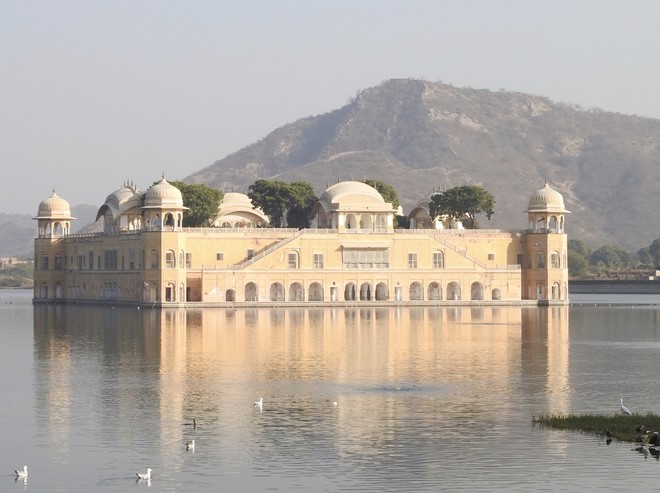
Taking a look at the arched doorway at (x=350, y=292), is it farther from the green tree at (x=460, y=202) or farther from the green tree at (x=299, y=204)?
the green tree at (x=460, y=202)

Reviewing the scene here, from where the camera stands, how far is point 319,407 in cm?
3152

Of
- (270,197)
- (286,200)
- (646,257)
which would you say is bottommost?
(646,257)

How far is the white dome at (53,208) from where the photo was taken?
327 feet

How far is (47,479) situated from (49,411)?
310 inches

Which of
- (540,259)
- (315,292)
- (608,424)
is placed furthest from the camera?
(540,259)

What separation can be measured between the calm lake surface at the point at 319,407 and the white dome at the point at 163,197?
87.0 feet

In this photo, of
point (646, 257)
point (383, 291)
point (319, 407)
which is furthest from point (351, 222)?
point (646, 257)

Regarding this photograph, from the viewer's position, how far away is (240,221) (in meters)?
101

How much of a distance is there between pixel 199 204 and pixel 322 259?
11.6 m

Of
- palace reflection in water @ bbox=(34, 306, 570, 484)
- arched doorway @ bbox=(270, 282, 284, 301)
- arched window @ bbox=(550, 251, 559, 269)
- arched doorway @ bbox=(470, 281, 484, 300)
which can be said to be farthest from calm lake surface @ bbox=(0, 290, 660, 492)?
arched window @ bbox=(550, 251, 559, 269)

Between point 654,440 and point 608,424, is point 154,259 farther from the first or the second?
point 654,440

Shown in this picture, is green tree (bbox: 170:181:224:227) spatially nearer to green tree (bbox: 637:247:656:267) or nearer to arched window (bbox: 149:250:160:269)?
arched window (bbox: 149:250:160:269)

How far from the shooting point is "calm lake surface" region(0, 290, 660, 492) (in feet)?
77.1

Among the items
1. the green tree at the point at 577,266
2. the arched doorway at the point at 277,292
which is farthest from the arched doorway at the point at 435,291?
the green tree at the point at 577,266
